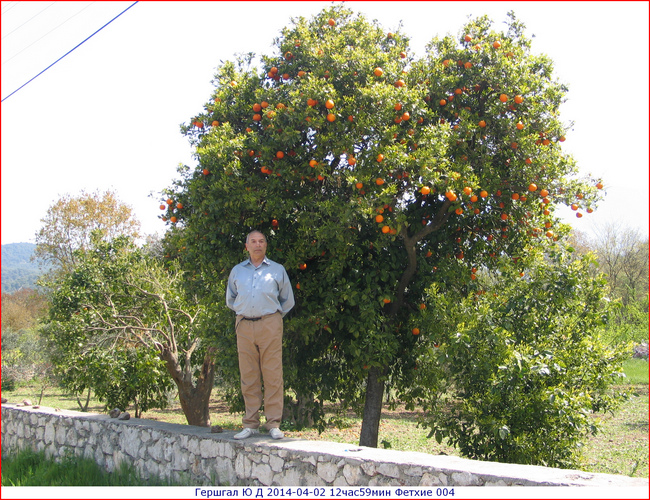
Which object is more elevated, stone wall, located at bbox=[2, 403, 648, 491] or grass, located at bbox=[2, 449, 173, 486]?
stone wall, located at bbox=[2, 403, 648, 491]

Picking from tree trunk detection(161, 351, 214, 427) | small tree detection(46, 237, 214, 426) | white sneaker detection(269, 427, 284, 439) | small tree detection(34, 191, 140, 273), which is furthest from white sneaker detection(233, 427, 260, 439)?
small tree detection(34, 191, 140, 273)

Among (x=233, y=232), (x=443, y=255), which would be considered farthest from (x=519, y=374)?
(x=233, y=232)

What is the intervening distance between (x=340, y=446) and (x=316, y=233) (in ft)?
5.90

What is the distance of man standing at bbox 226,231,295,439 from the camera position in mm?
4535

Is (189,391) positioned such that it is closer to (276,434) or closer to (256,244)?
(276,434)

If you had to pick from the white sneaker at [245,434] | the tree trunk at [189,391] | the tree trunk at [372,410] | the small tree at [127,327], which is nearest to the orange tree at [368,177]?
the tree trunk at [372,410]

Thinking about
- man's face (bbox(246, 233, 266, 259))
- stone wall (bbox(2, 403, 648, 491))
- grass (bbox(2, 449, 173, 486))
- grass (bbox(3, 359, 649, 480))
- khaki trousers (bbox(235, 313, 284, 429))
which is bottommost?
grass (bbox(3, 359, 649, 480))

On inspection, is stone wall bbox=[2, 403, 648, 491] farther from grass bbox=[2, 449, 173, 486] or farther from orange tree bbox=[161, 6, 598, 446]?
orange tree bbox=[161, 6, 598, 446]

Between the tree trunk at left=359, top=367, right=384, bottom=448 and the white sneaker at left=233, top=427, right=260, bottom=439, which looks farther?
the tree trunk at left=359, top=367, right=384, bottom=448

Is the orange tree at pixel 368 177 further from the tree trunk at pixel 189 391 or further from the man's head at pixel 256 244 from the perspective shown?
the tree trunk at pixel 189 391

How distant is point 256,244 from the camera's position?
15.2 ft

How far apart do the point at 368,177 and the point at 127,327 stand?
5482mm

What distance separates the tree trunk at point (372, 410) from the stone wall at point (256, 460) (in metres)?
1.60

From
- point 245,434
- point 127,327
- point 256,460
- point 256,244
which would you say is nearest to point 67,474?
point 245,434
